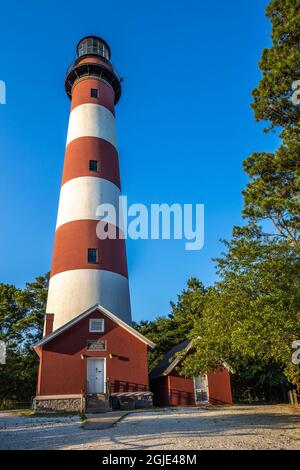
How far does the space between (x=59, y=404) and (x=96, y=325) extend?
378cm

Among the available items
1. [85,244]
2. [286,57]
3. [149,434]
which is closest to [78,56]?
[85,244]

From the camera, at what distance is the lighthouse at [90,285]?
1780 cm

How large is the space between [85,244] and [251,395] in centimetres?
1646

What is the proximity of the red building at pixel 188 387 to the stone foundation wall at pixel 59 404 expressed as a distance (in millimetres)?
4620

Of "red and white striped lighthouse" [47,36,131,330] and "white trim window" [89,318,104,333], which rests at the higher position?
"red and white striped lighthouse" [47,36,131,330]

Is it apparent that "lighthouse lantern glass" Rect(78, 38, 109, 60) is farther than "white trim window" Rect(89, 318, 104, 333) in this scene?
Yes

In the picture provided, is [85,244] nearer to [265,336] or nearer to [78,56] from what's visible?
[265,336]

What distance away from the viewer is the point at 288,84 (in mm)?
11789

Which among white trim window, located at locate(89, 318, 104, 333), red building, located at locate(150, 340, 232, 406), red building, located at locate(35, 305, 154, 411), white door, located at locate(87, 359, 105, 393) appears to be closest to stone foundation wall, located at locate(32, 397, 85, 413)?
red building, located at locate(35, 305, 154, 411)

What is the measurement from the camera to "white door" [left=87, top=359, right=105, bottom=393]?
1806 centimetres

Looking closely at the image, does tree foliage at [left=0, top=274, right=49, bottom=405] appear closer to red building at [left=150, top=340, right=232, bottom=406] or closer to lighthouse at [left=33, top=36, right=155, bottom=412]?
lighthouse at [left=33, top=36, right=155, bottom=412]

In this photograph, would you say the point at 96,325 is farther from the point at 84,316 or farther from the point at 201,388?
the point at 201,388

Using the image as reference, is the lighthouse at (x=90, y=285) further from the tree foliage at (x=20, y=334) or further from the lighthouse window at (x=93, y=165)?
the tree foliage at (x=20, y=334)

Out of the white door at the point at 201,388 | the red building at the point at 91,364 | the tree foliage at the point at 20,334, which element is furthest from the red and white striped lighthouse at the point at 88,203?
the tree foliage at the point at 20,334
